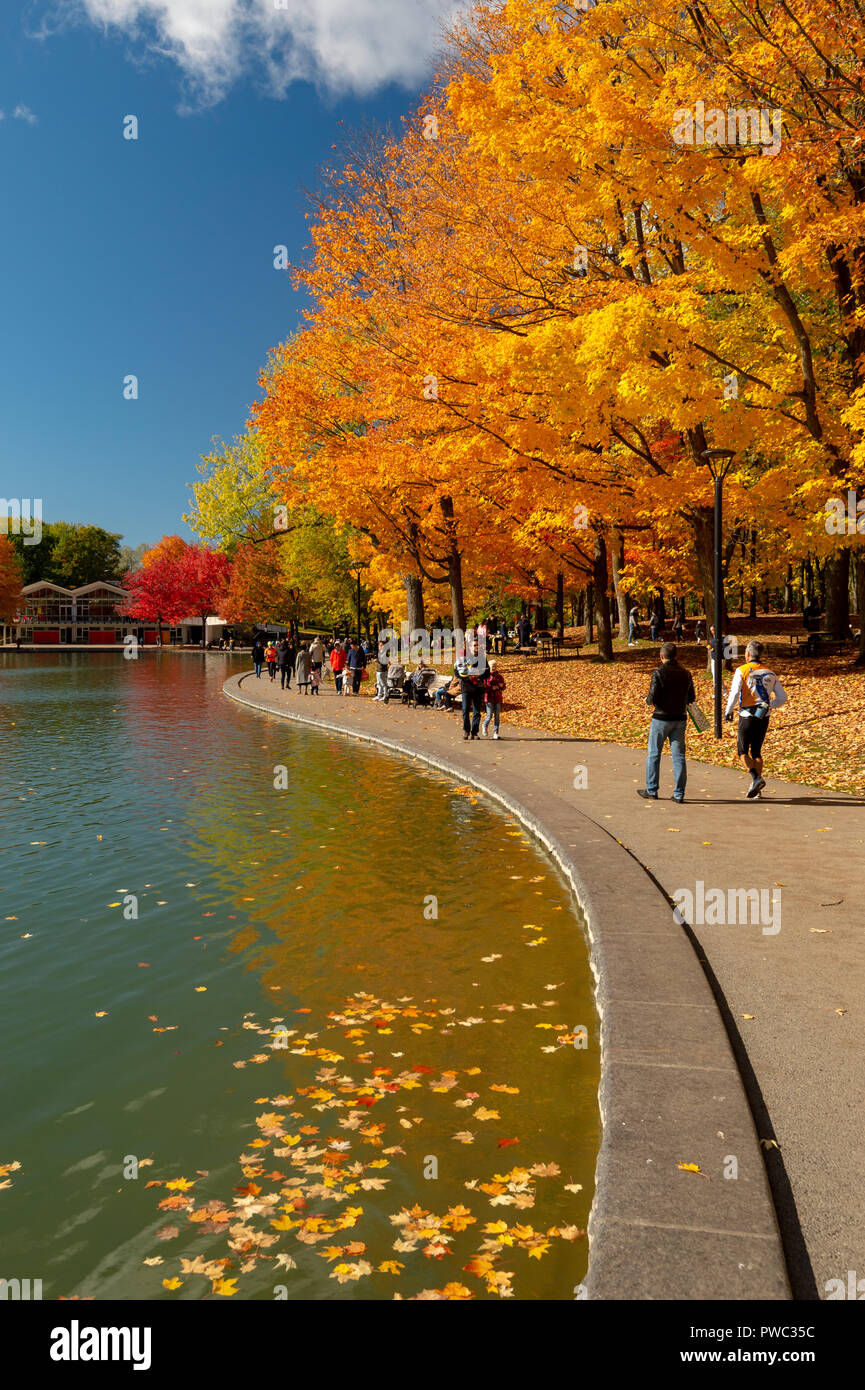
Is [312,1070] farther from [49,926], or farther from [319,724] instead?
[319,724]

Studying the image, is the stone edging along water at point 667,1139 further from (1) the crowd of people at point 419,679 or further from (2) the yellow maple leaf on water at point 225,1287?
(1) the crowd of people at point 419,679

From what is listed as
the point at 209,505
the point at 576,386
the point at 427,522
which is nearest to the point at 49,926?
the point at 576,386

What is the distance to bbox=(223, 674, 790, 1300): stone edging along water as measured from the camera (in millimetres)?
3201

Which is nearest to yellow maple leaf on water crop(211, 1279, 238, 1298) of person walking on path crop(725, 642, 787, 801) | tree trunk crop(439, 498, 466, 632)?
person walking on path crop(725, 642, 787, 801)

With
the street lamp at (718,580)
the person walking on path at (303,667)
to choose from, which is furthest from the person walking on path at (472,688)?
the person walking on path at (303,667)

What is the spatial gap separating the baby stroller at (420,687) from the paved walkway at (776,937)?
10866 mm

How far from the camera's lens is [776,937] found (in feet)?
21.9

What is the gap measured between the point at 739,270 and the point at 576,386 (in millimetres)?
3154

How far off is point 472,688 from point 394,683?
9605 mm

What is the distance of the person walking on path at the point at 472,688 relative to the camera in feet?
57.2

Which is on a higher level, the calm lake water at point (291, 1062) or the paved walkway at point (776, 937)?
the paved walkway at point (776, 937)

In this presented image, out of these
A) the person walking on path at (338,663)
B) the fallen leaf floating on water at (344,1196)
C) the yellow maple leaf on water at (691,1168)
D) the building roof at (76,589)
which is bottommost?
the fallen leaf floating on water at (344,1196)

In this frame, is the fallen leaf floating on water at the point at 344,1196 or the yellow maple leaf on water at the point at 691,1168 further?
the yellow maple leaf on water at the point at 691,1168
